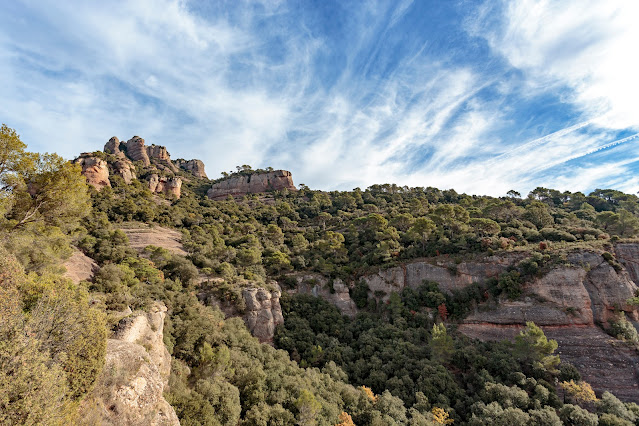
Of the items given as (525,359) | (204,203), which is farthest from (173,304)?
(204,203)

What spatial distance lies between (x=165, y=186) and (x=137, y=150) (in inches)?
1384

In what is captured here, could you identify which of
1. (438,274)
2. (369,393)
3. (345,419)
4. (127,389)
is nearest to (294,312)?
(369,393)

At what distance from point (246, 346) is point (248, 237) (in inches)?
912

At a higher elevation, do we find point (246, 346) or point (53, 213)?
point (53, 213)

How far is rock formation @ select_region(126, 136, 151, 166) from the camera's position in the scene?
284ft

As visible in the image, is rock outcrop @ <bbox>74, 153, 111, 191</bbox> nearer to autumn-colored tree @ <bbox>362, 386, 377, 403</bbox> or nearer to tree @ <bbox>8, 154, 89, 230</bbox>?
tree @ <bbox>8, 154, 89, 230</bbox>

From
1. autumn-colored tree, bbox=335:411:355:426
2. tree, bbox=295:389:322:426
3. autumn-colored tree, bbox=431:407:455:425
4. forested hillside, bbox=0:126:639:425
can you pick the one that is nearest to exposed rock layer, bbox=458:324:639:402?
forested hillside, bbox=0:126:639:425

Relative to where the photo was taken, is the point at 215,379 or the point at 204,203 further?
the point at 204,203

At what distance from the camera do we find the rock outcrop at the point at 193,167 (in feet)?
341

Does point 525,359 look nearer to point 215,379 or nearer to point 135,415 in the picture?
point 215,379

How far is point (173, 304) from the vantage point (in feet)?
69.1

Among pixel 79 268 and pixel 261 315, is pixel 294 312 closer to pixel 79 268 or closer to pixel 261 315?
pixel 261 315

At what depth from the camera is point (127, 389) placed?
8.82m

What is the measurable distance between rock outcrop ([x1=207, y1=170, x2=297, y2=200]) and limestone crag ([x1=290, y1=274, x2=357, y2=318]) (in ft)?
183
